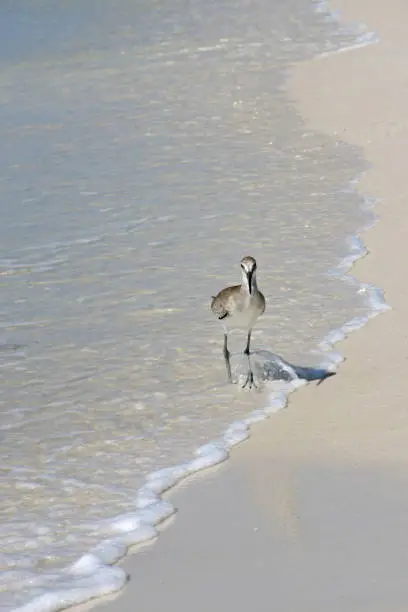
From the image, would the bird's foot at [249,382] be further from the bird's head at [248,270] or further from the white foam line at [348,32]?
the white foam line at [348,32]

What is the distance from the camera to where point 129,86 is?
1731cm

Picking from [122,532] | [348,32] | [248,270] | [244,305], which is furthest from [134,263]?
[348,32]

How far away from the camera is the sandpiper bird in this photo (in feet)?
23.3

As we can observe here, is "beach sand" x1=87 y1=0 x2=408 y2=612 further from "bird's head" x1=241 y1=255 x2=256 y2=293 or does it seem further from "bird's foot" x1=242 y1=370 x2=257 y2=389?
"bird's head" x1=241 y1=255 x2=256 y2=293

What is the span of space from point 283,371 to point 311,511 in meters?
1.83

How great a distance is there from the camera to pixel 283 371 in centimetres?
726

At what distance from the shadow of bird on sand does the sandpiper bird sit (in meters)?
0.06

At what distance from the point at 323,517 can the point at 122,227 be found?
218 inches

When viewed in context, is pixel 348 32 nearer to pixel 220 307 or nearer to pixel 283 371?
pixel 220 307

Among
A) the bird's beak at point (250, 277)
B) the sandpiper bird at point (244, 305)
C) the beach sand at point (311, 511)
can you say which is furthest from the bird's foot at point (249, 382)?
the bird's beak at point (250, 277)

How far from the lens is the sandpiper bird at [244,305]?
7.10 metres

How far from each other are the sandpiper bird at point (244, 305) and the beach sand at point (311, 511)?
1.62ft

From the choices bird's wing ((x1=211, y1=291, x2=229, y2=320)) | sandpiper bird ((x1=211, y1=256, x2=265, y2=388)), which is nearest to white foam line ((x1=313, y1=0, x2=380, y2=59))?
bird's wing ((x1=211, y1=291, x2=229, y2=320))

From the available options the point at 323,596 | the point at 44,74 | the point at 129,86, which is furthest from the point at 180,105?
the point at 323,596
